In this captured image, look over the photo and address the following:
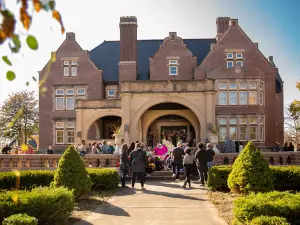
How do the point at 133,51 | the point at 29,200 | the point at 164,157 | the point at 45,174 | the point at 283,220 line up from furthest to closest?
1. the point at 133,51
2. the point at 164,157
3. the point at 45,174
4. the point at 29,200
5. the point at 283,220

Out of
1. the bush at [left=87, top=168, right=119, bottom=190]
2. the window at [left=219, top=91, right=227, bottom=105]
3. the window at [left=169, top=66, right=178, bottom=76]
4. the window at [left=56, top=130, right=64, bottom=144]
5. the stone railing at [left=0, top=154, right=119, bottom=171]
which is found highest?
the window at [left=169, top=66, right=178, bottom=76]

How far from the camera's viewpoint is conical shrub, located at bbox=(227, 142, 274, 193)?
12969mm

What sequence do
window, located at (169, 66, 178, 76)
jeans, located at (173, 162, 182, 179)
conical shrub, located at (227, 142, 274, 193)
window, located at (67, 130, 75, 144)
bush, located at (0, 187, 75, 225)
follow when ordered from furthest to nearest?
window, located at (67, 130, 75, 144) < window, located at (169, 66, 178, 76) < jeans, located at (173, 162, 182, 179) < conical shrub, located at (227, 142, 274, 193) < bush, located at (0, 187, 75, 225)

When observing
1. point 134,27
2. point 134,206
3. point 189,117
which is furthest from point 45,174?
point 134,27

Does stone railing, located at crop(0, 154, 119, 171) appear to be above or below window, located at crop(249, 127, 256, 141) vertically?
below

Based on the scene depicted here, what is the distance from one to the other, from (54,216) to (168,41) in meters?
29.6

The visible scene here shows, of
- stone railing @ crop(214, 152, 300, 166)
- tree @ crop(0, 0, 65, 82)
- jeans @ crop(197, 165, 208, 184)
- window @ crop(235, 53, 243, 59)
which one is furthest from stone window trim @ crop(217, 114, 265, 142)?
tree @ crop(0, 0, 65, 82)

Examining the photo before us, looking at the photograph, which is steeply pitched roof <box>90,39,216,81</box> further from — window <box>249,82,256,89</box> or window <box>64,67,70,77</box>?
window <box>249,82,256,89</box>

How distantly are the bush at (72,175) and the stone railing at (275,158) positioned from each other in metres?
9.61

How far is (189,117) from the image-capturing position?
3319cm

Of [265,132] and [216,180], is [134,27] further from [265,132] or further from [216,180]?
[216,180]

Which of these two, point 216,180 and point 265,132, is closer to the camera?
point 216,180

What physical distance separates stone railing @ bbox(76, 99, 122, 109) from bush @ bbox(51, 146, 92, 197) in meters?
20.8

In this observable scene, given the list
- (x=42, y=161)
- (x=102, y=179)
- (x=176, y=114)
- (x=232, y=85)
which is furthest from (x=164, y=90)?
(x=102, y=179)
